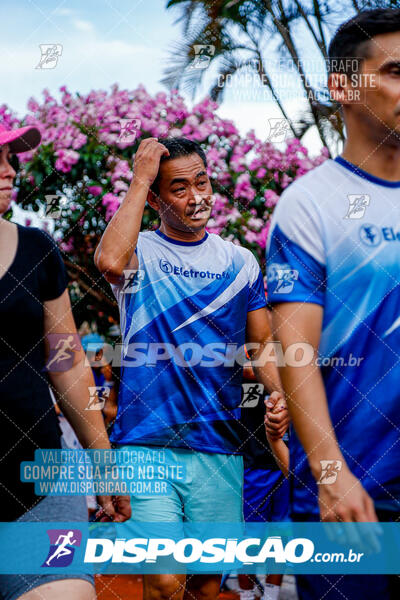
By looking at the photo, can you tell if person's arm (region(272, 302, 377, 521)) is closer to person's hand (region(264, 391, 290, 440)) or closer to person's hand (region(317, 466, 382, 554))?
person's hand (region(317, 466, 382, 554))

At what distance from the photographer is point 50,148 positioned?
5.65 metres

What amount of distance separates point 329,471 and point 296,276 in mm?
473

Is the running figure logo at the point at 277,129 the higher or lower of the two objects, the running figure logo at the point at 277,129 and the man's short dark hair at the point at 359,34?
the lower

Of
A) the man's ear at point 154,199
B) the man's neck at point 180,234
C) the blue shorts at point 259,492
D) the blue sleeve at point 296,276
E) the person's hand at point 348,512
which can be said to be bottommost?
the blue shorts at point 259,492

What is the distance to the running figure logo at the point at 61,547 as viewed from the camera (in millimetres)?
1905

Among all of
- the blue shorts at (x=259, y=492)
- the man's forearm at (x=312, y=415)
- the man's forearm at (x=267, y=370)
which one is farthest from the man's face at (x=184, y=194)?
the man's forearm at (x=312, y=415)

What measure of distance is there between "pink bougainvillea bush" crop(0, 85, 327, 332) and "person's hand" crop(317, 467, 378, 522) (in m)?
3.35

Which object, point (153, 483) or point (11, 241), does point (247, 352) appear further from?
point (11, 241)

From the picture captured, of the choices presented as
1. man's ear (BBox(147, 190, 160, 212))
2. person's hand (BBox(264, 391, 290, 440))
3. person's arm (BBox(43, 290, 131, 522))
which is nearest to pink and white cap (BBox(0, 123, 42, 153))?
person's arm (BBox(43, 290, 131, 522))

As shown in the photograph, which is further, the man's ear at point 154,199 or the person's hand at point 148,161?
the man's ear at point 154,199

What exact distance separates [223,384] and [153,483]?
483mm

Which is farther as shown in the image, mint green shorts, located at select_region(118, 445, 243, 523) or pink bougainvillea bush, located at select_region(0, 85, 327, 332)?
pink bougainvillea bush, located at select_region(0, 85, 327, 332)

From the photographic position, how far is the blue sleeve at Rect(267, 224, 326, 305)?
6.13 feet

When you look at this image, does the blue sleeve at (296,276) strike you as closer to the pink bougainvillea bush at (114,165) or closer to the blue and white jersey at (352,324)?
the blue and white jersey at (352,324)
